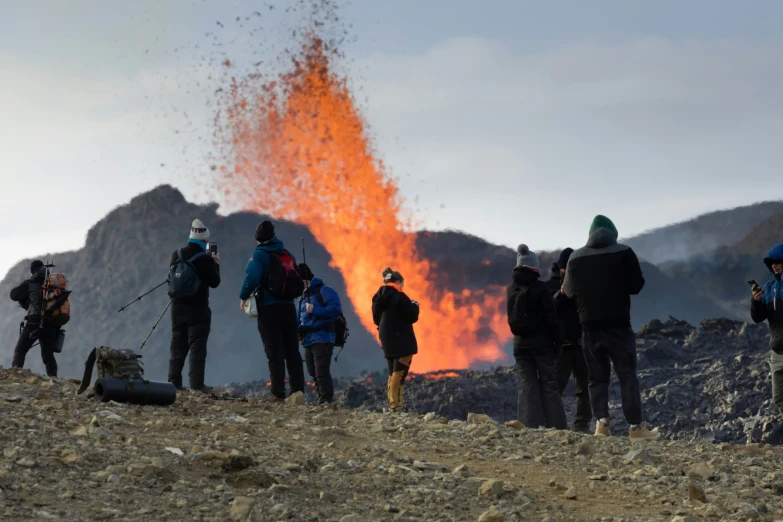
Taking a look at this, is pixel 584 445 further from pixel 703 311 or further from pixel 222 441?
pixel 703 311

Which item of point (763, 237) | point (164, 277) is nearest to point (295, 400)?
point (763, 237)

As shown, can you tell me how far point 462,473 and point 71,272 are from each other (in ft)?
264

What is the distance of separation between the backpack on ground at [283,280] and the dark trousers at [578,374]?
10.7 ft

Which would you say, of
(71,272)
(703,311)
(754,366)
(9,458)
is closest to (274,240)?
(9,458)

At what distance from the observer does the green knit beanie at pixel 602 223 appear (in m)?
9.02

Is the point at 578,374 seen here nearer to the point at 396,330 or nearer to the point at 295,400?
the point at 396,330

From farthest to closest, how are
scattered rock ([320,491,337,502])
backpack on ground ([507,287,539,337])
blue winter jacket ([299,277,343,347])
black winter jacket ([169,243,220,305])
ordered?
blue winter jacket ([299,277,343,347]), black winter jacket ([169,243,220,305]), backpack on ground ([507,287,539,337]), scattered rock ([320,491,337,502])

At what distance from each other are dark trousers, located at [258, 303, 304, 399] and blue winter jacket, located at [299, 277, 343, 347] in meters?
0.64

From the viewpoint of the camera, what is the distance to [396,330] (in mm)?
11578

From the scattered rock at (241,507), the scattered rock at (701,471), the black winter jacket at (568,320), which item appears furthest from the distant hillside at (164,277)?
the scattered rock at (241,507)

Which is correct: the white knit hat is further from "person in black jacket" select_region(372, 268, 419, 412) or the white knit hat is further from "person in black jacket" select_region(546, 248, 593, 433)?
"person in black jacket" select_region(546, 248, 593, 433)

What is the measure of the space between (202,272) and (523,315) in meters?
3.72

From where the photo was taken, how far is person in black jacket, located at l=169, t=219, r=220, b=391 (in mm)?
10219

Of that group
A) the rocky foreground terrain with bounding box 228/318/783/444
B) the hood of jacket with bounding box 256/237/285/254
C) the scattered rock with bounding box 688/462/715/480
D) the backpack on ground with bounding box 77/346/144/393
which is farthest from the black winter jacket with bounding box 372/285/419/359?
the rocky foreground terrain with bounding box 228/318/783/444
